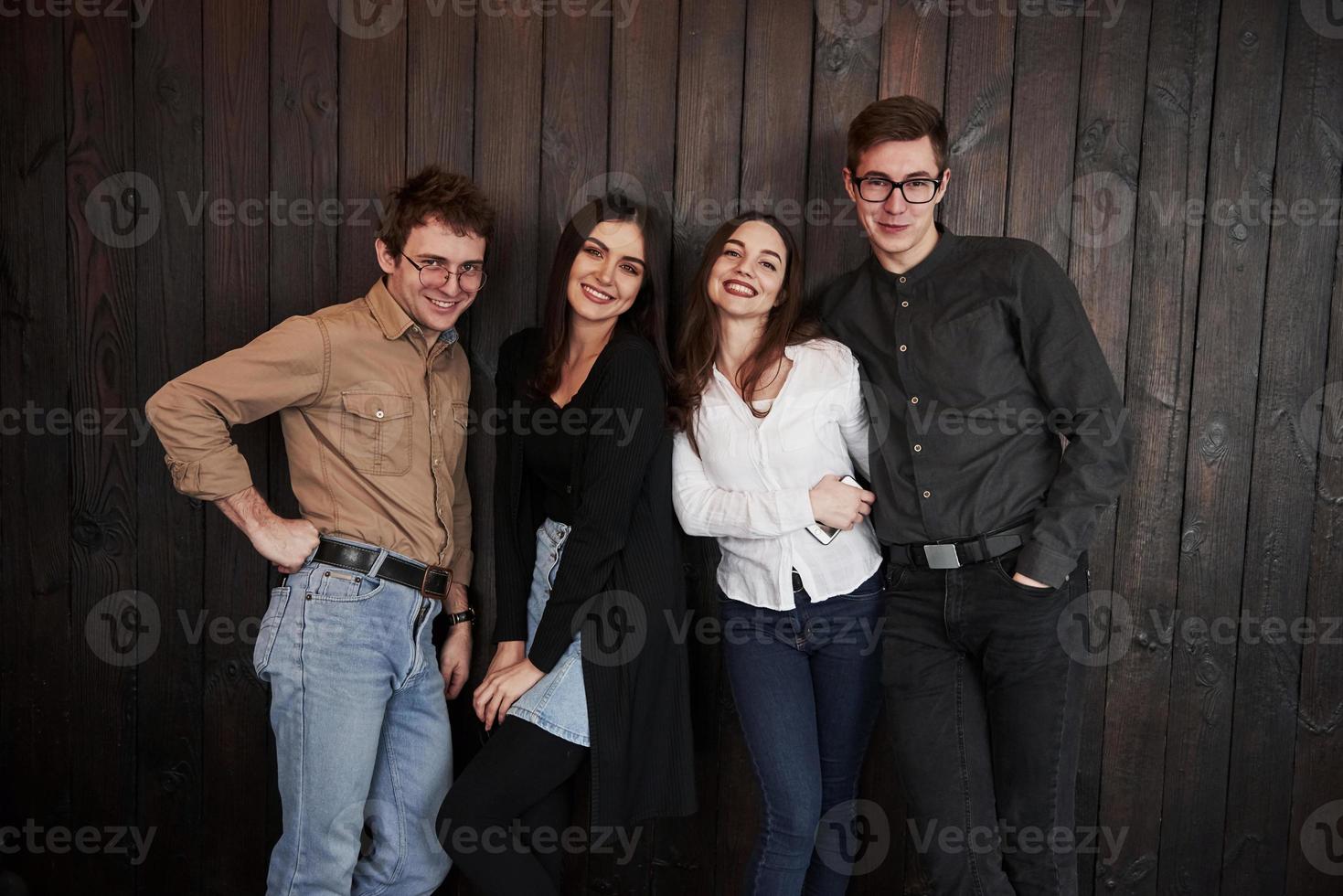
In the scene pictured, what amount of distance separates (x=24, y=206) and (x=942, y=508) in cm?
230

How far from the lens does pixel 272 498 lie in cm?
230

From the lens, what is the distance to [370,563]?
1.86 meters

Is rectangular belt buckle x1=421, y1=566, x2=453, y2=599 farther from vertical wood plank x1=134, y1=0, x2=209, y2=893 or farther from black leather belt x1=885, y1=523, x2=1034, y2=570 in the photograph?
black leather belt x1=885, y1=523, x2=1034, y2=570

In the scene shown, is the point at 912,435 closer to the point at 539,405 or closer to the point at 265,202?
the point at 539,405

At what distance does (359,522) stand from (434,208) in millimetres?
657

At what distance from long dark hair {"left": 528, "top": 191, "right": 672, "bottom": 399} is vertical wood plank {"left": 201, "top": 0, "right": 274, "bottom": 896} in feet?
2.63

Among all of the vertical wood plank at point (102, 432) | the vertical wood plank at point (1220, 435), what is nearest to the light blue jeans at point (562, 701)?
the vertical wood plank at point (102, 432)

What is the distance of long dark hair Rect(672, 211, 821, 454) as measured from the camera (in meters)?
1.92

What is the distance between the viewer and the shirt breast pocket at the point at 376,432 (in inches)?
73.7

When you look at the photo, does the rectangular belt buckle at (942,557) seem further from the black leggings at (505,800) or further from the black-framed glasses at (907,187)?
the black leggings at (505,800)

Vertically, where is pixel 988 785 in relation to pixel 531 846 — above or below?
above

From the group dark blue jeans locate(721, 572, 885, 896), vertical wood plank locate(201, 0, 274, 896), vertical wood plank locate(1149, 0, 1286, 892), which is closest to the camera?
dark blue jeans locate(721, 572, 885, 896)

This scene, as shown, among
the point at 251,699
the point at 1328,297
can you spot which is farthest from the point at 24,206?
the point at 1328,297

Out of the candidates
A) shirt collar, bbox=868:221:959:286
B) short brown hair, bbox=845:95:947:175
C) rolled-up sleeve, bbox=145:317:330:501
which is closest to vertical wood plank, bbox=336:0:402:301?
rolled-up sleeve, bbox=145:317:330:501
